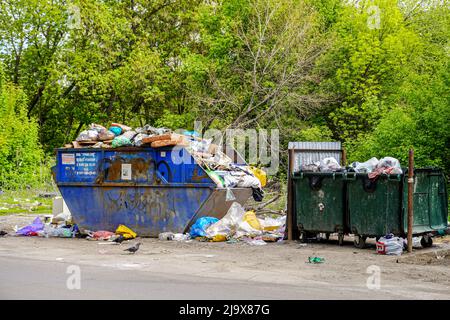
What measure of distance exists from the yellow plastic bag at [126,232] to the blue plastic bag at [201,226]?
3.93ft

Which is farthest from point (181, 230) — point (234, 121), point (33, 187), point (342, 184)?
point (33, 187)

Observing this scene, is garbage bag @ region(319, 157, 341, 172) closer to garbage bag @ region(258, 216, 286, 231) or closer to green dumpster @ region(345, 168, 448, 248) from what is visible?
green dumpster @ region(345, 168, 448, 248)

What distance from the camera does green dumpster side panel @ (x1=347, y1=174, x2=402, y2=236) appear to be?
11.0 meters

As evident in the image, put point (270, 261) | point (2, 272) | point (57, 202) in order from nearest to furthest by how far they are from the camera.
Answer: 1. point (2, 272)
2. point (270, 261)
3. point (57, 202)

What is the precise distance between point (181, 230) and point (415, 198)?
438cm

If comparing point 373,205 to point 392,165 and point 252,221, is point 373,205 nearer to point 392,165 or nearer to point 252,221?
point 392,165

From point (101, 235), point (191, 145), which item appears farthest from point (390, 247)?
point (101, 235)

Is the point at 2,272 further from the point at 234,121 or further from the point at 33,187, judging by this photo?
the point at 33,187

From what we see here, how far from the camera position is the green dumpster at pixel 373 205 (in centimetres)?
1098

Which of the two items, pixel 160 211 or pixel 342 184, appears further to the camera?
pixel 160 211

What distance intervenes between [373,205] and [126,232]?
15.9ft

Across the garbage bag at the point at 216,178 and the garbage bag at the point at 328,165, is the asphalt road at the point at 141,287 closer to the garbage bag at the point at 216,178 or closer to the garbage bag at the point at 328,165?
the garbage bag at the point at 216,178

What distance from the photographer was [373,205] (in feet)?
36.8

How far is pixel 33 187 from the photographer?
90.7 feet
